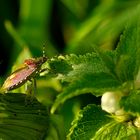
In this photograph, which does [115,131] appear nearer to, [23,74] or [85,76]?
[85,76]

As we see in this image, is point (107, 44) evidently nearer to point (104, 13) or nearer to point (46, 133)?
point (104, 13)

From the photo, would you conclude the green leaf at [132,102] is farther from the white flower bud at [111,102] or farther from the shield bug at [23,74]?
the shield bug at [23,74]

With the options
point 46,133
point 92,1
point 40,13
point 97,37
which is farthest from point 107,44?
point 46,133

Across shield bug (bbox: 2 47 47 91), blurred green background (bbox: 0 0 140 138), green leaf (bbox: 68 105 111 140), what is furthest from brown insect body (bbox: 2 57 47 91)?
blurred green background (bbox: 0 0 140 138)

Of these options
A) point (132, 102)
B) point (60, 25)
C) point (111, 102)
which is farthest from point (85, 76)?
point (60, 25)

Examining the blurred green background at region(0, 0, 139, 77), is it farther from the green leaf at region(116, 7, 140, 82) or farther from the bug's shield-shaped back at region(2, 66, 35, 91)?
the green leaf at region(116, 7, 140, 82)
